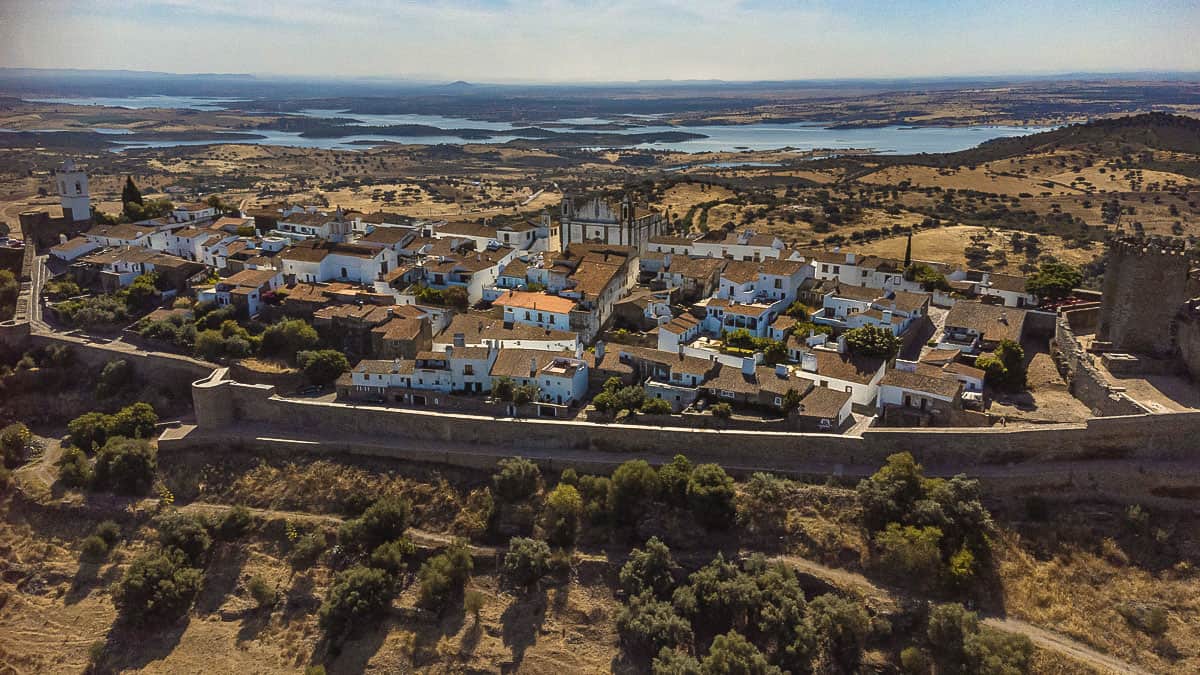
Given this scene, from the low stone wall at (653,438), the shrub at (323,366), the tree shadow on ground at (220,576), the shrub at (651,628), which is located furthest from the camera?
the shrub at (323,366)

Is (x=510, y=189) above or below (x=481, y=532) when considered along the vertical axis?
above

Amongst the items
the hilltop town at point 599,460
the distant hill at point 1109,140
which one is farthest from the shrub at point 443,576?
the distant hill at point 1109,140

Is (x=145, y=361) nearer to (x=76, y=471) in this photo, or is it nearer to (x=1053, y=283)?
(x=76, y=471)

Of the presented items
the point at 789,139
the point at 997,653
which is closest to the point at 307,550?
the point at 997,653

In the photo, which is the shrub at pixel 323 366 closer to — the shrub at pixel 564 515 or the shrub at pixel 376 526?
the shrub at pixel 376 526

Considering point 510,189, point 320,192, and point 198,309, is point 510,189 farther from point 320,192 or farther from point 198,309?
point 198,309

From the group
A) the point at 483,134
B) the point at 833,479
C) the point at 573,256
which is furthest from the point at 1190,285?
the point at 483,134
